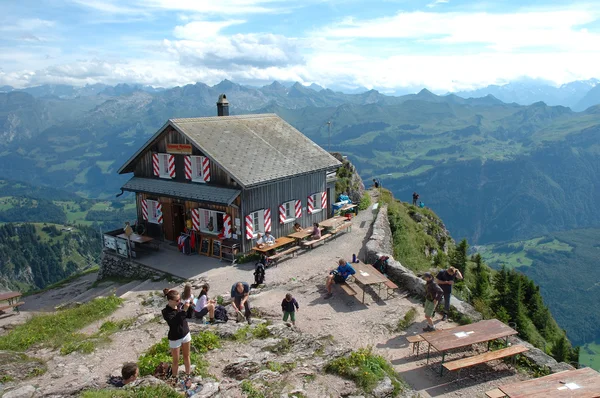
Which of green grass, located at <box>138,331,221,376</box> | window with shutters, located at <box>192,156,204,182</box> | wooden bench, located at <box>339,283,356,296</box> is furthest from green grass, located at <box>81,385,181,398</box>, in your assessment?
window with shutters, located at <box>192,156,204,182</box>

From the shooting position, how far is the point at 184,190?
2630 centimetres

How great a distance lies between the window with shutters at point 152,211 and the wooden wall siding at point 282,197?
698 cm

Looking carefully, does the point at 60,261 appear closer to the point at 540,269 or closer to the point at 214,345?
the point at 214,345

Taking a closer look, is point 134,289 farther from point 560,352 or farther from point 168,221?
point 560,352

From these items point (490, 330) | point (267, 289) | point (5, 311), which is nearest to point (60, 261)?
point (5, 311)

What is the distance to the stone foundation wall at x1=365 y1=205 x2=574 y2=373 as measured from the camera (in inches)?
515

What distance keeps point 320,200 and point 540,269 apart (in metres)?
177

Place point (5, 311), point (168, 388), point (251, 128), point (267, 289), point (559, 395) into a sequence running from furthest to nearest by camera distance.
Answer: point (251, 128), point (5, 311), point (267, 289), point (559, 395), point (168, 388)

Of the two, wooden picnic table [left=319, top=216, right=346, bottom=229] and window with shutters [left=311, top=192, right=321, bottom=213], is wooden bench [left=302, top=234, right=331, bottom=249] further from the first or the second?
window with shutters [left=311, top=192, right=321, bottom=213]

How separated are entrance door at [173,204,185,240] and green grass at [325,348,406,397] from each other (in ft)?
59.8

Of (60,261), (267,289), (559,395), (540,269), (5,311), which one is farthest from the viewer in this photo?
(540,269)

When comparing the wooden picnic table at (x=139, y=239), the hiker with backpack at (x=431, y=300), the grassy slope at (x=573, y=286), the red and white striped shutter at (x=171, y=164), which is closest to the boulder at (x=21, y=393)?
the hiker with backpack at (x=431, y=300)

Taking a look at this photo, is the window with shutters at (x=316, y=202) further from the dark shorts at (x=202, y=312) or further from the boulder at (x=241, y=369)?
the boulder at (x=241, y=369)

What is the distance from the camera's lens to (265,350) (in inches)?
495
